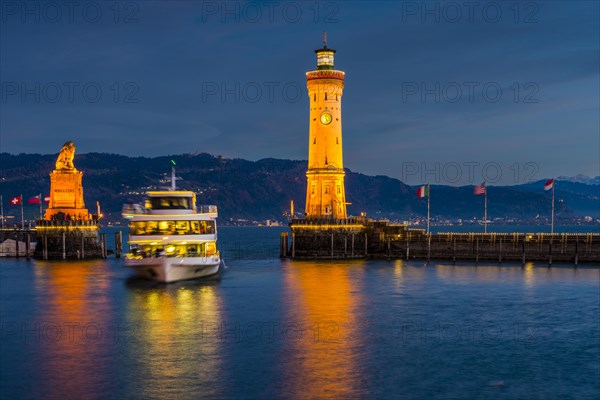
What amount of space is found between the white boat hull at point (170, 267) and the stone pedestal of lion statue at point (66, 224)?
36.2 metres

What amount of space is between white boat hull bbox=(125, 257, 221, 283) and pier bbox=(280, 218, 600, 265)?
27.5 m

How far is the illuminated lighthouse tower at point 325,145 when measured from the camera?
104m

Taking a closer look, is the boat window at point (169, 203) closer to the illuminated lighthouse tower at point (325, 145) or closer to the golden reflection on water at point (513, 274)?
the golden reflection on water at point (513, 274)

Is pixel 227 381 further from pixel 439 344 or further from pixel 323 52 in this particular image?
pixel 323 52

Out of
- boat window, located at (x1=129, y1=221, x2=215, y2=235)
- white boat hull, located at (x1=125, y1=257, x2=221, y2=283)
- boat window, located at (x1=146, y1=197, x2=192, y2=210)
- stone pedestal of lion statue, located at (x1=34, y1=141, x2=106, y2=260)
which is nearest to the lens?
white boat hull, located at (x1=125, y1=257, x2=221, y2=283)

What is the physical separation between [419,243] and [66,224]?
52104 millimetres

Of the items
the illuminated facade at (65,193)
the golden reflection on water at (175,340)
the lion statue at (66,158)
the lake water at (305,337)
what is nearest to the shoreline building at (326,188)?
the lake water at (305,337)

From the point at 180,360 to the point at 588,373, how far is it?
23.8m

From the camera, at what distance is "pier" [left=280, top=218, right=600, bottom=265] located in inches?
3701

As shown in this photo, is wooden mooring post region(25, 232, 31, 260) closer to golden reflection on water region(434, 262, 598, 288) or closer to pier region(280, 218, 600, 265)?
pier region(280, 218, 600, 265)

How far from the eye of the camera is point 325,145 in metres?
104

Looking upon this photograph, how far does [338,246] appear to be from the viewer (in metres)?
103

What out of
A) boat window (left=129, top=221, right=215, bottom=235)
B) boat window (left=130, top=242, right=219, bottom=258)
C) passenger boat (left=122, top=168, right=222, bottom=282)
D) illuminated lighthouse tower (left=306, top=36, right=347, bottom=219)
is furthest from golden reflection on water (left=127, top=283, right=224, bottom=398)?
illuminated lighthouse tower (left=306, top=36, right=347, bottom=219)

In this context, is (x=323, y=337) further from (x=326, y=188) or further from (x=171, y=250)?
(x=326, y=188)
